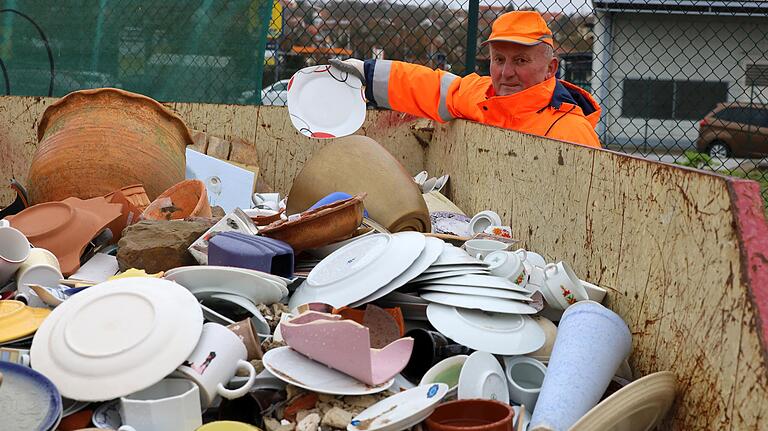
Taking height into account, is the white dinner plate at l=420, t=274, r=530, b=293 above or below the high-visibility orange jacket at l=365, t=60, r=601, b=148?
below

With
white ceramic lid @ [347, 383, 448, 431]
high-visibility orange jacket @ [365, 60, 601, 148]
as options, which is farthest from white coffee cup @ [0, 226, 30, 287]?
high-visibility orange jacket @ [365, 60, 601, 148]

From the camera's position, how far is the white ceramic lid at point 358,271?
2.83 meters

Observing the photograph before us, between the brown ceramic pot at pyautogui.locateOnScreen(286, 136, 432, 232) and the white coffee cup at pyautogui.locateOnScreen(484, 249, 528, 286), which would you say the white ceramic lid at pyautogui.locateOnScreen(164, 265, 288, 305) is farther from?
the brown ceramic pot at pyautogui.locateOnScreen(286, 136, 432, 232)

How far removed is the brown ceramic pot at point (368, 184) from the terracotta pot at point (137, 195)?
0.74 m

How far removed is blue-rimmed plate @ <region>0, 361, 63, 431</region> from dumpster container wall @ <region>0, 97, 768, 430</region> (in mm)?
1503

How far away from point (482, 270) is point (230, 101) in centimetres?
416

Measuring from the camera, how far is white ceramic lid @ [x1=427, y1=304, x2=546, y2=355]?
255cm

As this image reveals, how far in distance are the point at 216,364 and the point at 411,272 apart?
0.80m

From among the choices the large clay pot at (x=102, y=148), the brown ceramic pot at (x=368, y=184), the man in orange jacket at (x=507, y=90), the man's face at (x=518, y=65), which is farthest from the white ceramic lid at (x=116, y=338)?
the man's face at (x=518, y=65)

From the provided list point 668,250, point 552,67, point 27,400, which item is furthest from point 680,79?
point 27,400

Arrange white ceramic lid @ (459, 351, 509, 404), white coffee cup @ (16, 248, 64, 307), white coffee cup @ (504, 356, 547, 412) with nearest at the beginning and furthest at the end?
white ceramic lid @ (459, 351, 509, 404), white coffee cup @ (504, 356, 547, 412), white coffee cup @ (16, 248, 64, 307)

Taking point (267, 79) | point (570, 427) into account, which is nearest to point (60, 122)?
point (570, 427)

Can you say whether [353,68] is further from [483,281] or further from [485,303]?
[485,303]

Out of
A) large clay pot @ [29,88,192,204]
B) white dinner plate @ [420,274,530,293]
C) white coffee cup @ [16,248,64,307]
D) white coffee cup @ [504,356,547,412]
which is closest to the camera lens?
white coffee cup @ [504,356,547,412]
